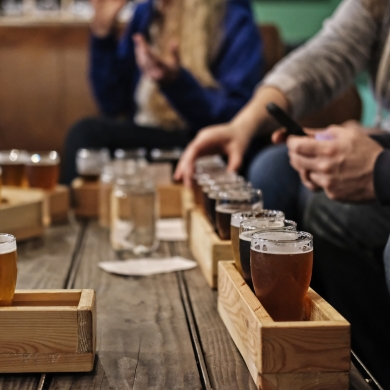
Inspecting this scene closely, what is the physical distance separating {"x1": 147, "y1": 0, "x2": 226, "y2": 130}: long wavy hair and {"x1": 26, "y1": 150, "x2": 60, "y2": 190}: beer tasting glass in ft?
2.76

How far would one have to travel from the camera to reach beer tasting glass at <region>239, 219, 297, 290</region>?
89 centimetres

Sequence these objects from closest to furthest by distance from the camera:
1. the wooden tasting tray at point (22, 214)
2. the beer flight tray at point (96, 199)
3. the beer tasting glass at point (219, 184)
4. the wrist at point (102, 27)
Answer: the beer tasting glass at point (219, 184), the wooden tasting tray at point (22, 214), the beer flight tray at point (96, 199), the wrist at point (102, 27)

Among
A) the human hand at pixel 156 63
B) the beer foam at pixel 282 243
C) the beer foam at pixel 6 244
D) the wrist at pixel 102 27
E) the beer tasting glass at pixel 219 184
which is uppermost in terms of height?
the wrist at pixel 102 27

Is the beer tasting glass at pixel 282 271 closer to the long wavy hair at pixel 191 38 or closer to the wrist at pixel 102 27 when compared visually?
the long wavy hair at pixel 191 38

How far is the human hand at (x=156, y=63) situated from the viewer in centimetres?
216

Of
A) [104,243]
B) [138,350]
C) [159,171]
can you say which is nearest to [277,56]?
[159,171]

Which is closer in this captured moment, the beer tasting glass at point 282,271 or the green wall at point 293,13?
the beer tasting glass at point 282,271

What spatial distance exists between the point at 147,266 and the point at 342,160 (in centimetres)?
50

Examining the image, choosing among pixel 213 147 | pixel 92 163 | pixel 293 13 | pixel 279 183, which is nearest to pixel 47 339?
pixel 213 147

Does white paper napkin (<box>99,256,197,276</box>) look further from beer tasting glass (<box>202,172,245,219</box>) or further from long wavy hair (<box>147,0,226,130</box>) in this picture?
long wavy hair (<box>147,0,226,130</box>)

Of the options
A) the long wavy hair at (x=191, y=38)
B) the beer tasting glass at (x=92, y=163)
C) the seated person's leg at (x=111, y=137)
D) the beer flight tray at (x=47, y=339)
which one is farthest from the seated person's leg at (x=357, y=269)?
the long wavy hair at (x=191, y=38)

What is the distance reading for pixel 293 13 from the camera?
5230 millimetres

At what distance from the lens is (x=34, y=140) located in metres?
3.25

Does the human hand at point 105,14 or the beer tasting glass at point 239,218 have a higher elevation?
the human hand at point 105,14
